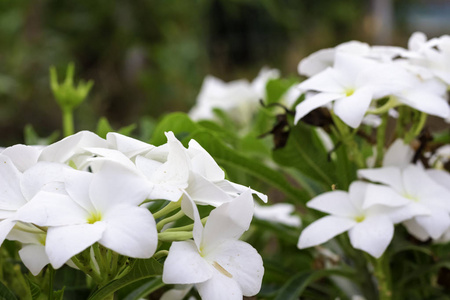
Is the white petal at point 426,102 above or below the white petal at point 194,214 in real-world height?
below

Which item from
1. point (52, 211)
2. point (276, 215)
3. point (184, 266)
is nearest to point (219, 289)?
point (184, 266)

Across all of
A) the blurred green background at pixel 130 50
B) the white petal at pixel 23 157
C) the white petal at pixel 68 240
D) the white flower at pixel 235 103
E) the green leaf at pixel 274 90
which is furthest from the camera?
the blurred green background at pixel 130 50

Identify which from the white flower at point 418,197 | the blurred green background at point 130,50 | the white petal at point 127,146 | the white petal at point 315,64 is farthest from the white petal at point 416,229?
the blurred green background at point 130,50

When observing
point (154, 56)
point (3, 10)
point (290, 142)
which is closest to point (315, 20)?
point (154, 56)

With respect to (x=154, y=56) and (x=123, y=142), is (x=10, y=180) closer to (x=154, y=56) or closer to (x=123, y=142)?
(x=123, y=142)

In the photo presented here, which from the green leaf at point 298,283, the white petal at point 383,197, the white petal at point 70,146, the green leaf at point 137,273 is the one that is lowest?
the green leaf at point 298,283

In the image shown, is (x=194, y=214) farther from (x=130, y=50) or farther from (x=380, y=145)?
(x=130, y=50)

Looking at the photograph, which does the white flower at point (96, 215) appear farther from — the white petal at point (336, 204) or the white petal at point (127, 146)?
the white petal at point (336, 204)
